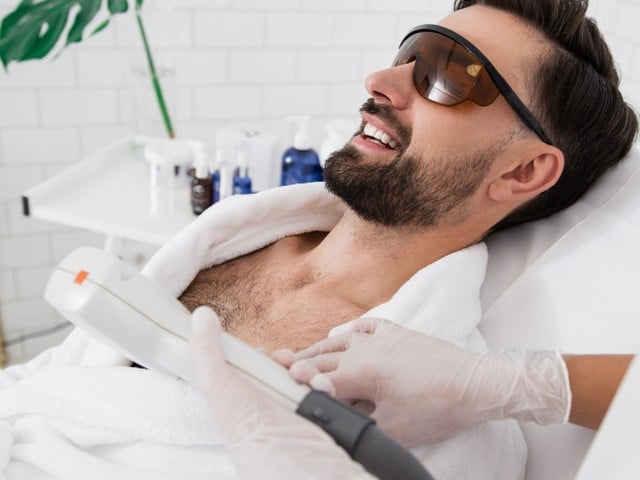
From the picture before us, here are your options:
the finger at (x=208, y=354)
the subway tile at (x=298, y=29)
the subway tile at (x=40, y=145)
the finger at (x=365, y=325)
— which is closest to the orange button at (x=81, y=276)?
the finger at (x=208, y=354)

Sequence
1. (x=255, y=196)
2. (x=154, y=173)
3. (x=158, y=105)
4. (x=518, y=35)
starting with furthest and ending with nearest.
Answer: (x=158, y=105) < (x=154, y=173) < (x=255, y=196) < (x=518, y=35)

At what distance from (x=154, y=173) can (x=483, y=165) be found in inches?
39.1

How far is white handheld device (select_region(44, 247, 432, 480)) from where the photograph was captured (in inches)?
25.7

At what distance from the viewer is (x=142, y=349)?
716 millimetres

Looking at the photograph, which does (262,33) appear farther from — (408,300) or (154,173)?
(408,300)

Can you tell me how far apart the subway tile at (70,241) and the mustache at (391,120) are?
144 centimetres

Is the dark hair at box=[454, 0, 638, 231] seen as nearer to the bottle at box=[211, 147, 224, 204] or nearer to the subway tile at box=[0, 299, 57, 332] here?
the bottle at box=[211, 147, 224, 204]

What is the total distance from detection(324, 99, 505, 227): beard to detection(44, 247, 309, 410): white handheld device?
463 millimetres

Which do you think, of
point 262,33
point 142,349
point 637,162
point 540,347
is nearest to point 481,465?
point 540,347

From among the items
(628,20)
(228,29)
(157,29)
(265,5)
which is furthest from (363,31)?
(628,20)

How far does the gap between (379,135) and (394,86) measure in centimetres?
9

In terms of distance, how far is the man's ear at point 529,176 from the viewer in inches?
42.9

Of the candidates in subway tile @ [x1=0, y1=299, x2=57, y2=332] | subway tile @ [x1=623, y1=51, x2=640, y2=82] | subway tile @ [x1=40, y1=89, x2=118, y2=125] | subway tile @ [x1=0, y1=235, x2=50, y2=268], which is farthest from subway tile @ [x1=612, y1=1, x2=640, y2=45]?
subway tile @ [x1=0, y1=299, x2=57, y2=332]

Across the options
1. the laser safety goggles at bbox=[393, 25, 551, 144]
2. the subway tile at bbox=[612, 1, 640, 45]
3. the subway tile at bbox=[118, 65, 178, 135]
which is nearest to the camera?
the laser safety goggles at bbox=[393, 25, 551, 144]
